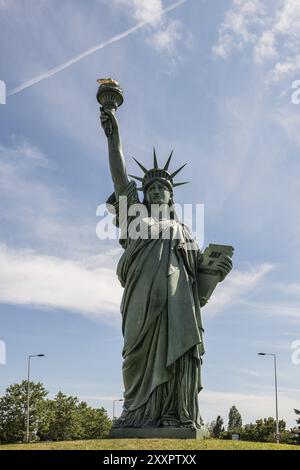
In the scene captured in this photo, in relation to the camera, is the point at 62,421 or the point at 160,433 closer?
the point at 160,433

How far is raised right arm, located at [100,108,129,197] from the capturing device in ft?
48.6

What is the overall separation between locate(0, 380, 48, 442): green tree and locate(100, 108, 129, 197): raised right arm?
110 feet

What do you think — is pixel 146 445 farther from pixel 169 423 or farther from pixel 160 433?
pixel 169 423

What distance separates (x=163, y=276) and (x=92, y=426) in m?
51.5

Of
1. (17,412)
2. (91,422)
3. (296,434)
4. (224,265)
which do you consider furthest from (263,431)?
(224,265)

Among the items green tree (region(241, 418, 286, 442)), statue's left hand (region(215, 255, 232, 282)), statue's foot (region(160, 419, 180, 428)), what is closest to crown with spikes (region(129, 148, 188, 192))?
statue's left hand (region(215, 255, 232, 282))

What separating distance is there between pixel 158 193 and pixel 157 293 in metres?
3.30

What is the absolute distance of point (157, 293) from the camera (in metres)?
13.1

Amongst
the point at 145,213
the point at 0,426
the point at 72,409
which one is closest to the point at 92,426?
the point at 72,409

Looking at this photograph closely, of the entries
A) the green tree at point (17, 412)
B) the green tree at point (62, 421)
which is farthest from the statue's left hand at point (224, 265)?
the green tree at point (62, 421)

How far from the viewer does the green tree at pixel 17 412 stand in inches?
1665
